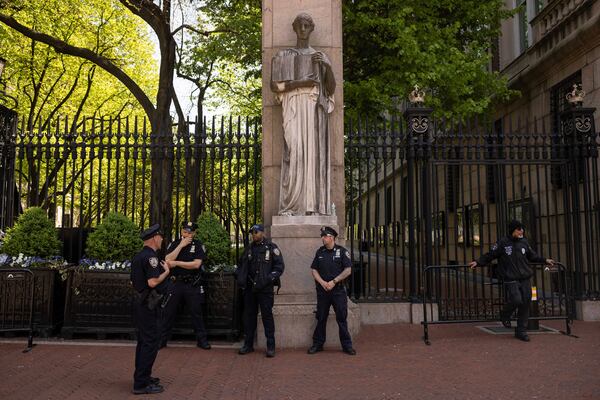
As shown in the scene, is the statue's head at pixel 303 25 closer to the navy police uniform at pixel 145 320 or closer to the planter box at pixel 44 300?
the navy police uniform at pixel 145 320

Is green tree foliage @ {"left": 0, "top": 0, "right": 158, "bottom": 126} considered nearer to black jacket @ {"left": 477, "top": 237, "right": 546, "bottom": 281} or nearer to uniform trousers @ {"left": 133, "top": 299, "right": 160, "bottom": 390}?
uniform trousers @ {"left": 133, "top": 299, "right": 160, "bottom": 390}

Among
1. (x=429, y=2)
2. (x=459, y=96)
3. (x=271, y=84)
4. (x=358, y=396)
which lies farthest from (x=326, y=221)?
(x=429, y=2)

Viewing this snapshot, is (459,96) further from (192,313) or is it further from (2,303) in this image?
(2,303)

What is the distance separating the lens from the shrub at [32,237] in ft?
29.2

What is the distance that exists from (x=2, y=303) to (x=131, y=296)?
209 centimetres

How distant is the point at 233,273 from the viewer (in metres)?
8.24

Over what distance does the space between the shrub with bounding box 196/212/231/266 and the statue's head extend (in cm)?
346

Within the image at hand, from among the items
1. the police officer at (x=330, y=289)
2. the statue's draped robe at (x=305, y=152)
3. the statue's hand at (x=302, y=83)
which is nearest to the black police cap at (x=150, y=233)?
the police officer at (x=330, y=289)

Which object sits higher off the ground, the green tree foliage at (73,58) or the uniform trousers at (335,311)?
the green tree foliage at (73,58)

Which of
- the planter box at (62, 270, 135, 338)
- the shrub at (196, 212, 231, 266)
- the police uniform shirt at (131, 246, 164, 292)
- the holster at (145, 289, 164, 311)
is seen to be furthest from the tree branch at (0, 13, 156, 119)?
the holster at (145, 289, 164, 311)

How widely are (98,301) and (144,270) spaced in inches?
134

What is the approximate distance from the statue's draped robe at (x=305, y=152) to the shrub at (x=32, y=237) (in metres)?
4.22

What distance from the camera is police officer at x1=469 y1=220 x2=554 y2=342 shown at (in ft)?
26.9

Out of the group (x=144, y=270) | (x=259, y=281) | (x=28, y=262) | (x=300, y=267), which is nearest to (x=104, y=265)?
(x=28, y=262)
